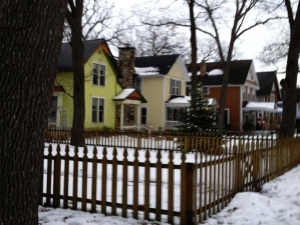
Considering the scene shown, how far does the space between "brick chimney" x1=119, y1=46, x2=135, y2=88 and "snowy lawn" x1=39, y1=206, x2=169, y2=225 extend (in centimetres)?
2536

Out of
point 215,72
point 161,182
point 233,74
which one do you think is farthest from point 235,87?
point 161,182

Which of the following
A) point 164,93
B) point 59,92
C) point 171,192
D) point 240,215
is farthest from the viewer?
point 164,93

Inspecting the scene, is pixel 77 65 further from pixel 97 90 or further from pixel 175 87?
pixel 175 87

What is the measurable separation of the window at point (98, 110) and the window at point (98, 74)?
1268 mm

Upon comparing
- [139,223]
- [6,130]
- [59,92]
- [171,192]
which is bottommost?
[139,223]

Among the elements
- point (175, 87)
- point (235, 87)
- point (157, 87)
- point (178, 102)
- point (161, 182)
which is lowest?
point (161, 182)

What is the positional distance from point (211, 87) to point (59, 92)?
22.0 m

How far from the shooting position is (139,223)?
493 centimetres

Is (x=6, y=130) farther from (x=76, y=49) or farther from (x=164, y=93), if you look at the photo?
(x=164, y=93)

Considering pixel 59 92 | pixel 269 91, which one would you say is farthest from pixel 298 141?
pixel 269 91

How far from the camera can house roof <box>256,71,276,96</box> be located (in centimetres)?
4741

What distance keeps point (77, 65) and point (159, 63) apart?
18.5 m

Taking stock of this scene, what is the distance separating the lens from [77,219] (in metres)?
5.01

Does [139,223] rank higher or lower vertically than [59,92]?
lower
